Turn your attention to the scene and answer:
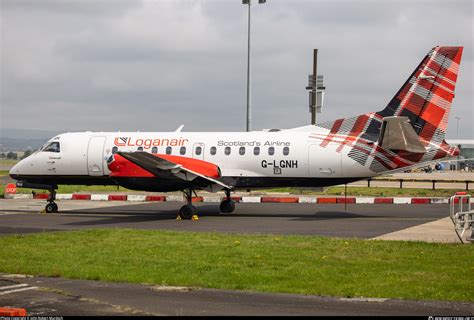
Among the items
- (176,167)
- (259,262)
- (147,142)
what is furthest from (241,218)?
(259,262)

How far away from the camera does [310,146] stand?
2673 centimetres

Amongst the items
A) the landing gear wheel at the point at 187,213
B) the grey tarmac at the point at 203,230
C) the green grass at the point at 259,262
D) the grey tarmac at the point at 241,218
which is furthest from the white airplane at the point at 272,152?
the green grass at the point at 259,262

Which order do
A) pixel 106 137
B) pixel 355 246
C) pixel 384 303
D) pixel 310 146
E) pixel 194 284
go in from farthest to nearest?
pixel 106 137, pixel 310 146, pixel 355 246, pixel 194 284, pixel 384 303

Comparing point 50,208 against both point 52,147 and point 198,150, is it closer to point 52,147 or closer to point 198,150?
point 52,147

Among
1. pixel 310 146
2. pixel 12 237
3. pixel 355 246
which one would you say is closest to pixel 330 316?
pixel 355 246

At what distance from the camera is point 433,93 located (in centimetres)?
2531

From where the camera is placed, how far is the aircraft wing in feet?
83.8

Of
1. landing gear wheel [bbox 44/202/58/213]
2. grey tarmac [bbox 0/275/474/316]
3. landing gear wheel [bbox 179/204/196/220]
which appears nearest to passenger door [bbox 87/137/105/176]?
landing gear wheel [bbox 44/202/58/213]

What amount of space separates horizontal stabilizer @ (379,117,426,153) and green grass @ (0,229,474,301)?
7040 mm

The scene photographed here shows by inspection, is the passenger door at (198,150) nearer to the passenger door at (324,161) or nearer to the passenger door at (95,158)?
the passenger door at (95,158)

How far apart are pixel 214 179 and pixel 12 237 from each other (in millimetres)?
9499

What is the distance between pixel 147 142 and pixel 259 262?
15067mm

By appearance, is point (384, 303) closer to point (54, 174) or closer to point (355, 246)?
point (355, 246)

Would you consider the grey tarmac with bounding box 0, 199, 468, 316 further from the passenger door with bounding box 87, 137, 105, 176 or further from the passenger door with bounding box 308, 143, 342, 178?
the passenger door with bounding box 87, 137, 105, 176
